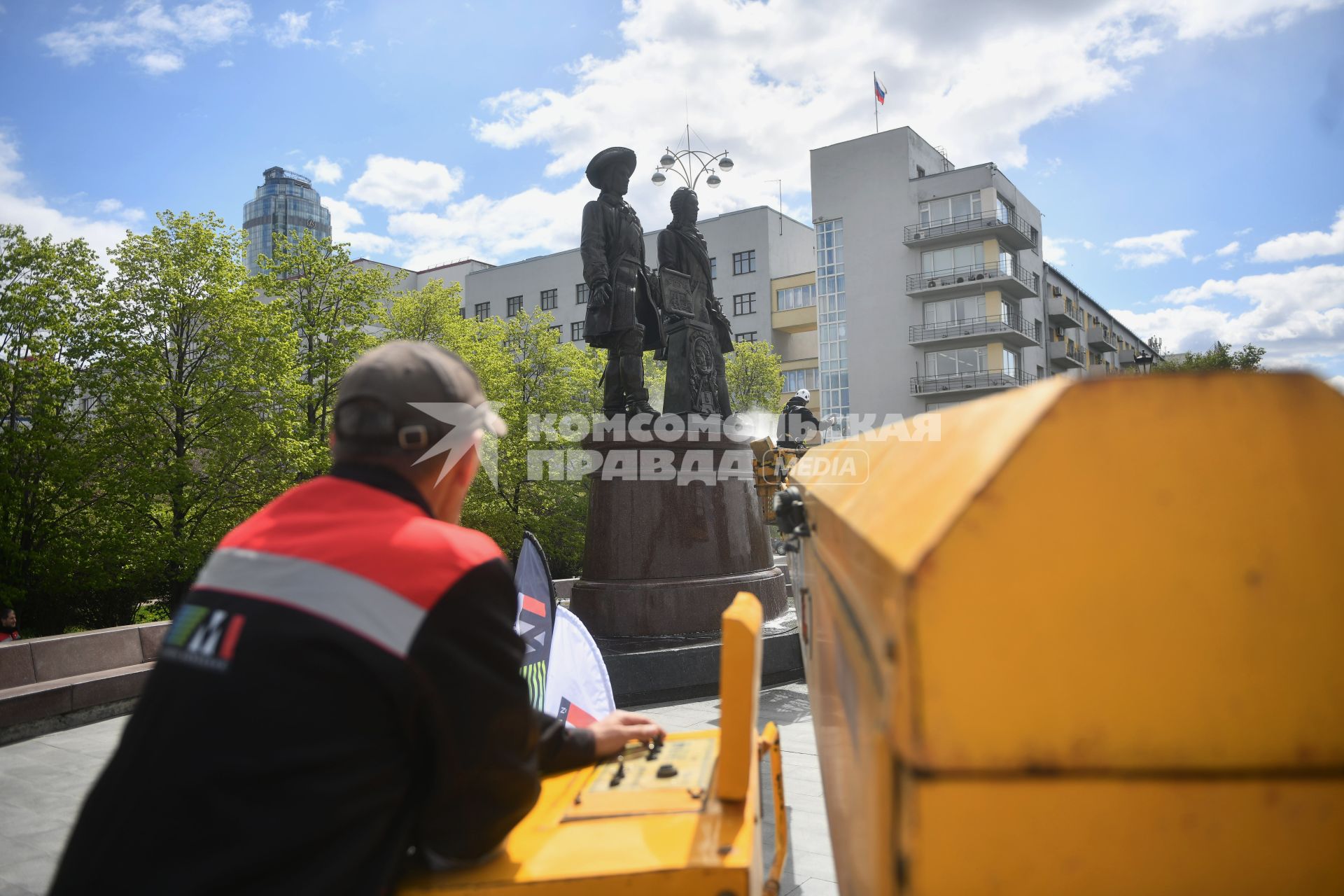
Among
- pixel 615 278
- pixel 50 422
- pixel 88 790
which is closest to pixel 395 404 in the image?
pixel 88 790

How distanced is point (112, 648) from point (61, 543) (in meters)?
6.68

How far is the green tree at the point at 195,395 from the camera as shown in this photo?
14.7 metres

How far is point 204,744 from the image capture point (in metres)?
1.26

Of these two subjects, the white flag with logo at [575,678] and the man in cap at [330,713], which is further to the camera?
the white flag with logo at [575,678]

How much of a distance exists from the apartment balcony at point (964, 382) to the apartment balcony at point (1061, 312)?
7700 millimetres

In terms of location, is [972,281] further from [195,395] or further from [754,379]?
[195,395]

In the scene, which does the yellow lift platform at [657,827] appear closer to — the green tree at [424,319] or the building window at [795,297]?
the green tree at [424,319]

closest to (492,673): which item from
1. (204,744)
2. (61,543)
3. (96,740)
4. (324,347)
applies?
(204,744)

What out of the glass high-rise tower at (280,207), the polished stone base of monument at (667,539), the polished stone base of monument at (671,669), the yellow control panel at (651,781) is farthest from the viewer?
the glass high-rise tower at (280,207)

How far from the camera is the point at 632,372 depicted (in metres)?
9.67

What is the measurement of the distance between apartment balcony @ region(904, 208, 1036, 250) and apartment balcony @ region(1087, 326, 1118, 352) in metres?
17.3

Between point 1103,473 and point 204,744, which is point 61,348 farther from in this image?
point 1103,473

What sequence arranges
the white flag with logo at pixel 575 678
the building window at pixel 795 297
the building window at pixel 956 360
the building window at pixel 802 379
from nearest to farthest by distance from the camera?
1. the white flag with logo at pixel 575 678
2. the building window at pixel 956 360
3. the building window at pixel 802 379
4. the building window at pixel 795 297

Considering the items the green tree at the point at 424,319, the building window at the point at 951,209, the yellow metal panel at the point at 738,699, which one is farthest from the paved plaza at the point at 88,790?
the building window at the point at 951,209
